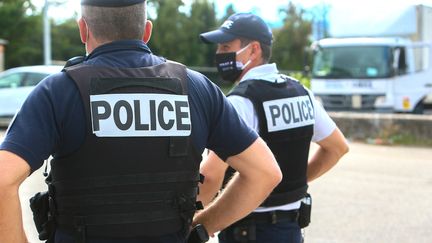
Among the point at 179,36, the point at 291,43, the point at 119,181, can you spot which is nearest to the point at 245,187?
the point at 119,181

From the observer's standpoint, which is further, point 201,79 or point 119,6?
point 201,79

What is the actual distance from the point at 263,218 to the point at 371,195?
16.1 ft

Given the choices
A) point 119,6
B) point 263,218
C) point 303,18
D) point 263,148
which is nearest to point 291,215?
point 263,218

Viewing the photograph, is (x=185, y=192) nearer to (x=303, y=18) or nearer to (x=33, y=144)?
(x=33, y=144)

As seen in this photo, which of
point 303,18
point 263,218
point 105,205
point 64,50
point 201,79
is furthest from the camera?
→ point 303,18

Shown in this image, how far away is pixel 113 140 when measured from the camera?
175 cm

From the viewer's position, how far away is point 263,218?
2.71 m

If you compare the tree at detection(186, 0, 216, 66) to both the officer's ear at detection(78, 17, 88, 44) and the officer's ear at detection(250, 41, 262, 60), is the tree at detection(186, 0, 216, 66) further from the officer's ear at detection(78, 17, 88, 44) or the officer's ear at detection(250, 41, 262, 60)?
the officer's ear at detection(78, 17, 88, 44)

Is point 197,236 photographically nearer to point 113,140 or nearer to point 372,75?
point 113,140

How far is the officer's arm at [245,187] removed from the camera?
202 cm

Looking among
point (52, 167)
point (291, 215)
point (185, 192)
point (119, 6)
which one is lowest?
point (291, 215)

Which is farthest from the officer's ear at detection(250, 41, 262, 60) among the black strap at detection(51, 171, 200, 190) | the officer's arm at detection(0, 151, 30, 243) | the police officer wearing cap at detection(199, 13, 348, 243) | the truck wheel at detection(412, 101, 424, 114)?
the truck wheel at detection(412, 101, 424, 114)


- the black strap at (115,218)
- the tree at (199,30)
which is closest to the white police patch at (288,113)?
the black strap at (115,218)

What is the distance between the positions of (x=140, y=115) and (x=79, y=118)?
0.18 meters
